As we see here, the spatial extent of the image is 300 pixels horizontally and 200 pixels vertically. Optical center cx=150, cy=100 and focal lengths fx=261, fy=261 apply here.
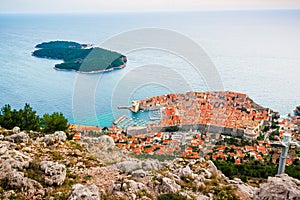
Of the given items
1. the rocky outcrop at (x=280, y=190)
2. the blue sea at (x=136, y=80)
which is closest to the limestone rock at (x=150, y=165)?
the rocky outcrop at (x=280, y=190)

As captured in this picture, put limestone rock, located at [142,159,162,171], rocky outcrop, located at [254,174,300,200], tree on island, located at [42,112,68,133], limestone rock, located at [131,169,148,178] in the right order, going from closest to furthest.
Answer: rocky outcrop, located at [254,174,300,200] < limestone rock, located at [131,169,148,178] < limestone rock, located at [142,159,162,171] < tree on island, located at [42,112,68,133]

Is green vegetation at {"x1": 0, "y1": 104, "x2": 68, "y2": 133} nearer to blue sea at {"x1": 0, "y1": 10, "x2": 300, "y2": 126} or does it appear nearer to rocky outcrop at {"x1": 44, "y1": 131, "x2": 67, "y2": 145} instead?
blue sea at {"x1": 0, "y1": 10, "x2": 300, "y2": 126}

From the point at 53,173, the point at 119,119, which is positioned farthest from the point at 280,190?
the point at 119,119

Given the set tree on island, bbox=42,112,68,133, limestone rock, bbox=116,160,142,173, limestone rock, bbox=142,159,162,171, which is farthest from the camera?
tree on island, bbox=42,112,68,133

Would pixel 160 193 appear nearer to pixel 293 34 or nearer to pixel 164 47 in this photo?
pixel 164 47

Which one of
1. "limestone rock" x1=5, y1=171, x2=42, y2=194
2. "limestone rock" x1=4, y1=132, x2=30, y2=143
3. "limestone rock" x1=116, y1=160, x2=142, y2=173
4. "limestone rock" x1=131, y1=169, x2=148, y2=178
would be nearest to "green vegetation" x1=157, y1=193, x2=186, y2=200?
"limestone rock" x1=131, y1=169, x2=148, y2=178

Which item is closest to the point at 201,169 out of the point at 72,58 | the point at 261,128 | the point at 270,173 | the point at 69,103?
the point at 270,173

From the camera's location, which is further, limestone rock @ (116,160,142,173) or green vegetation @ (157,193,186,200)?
limestone rock @ (116,160,142,173)
